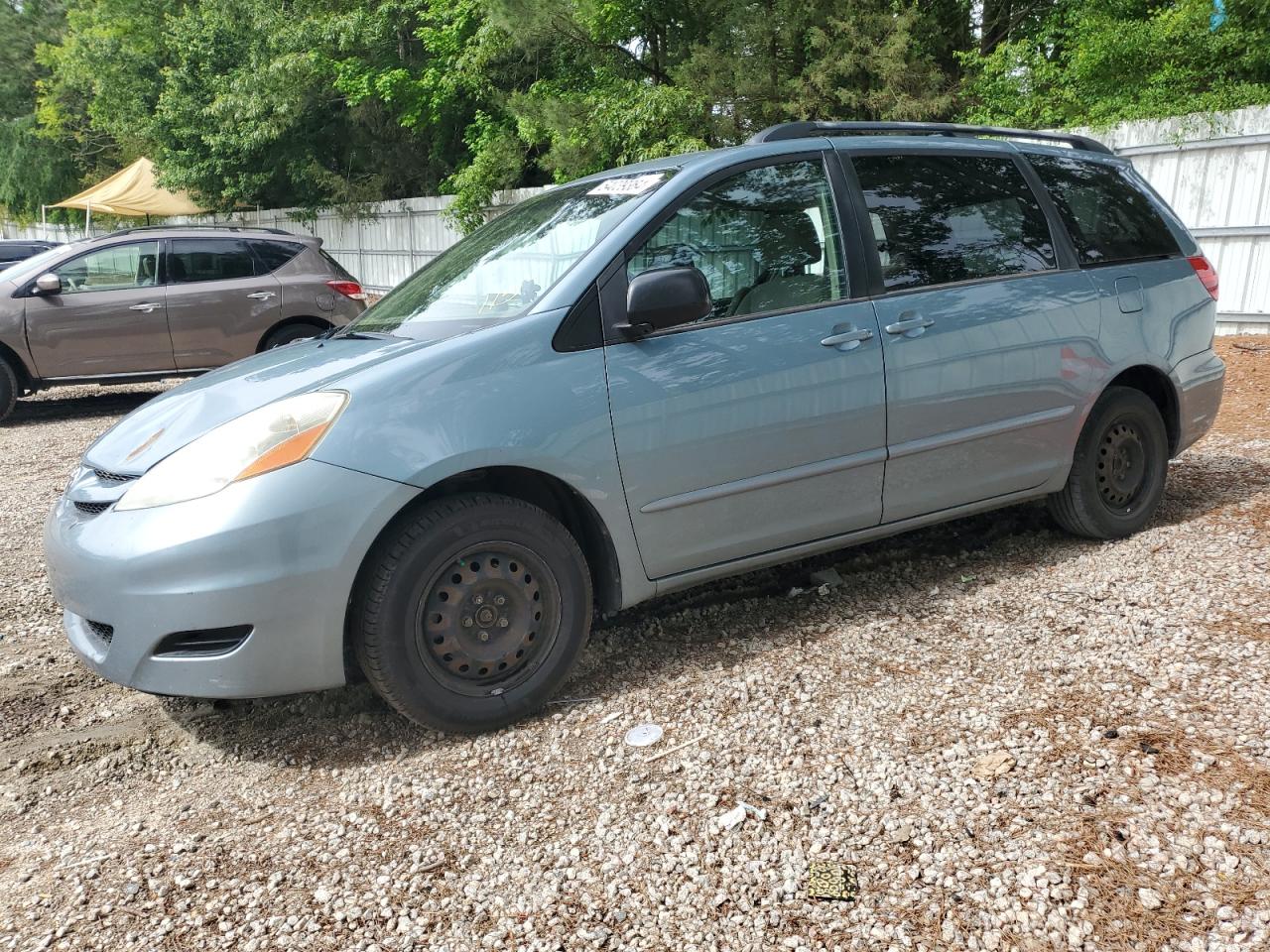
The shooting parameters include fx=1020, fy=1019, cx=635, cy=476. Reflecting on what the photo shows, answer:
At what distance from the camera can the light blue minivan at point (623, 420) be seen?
115 inches

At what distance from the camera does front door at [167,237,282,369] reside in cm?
979

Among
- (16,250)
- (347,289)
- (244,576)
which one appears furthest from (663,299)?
(16,250)

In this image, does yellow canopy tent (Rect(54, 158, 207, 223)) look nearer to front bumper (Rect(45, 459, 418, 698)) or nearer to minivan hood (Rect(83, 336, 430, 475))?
minivan hood (Rect(83, 336, 430, 475))

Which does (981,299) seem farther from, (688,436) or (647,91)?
(647,91)

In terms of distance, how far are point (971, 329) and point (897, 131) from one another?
0.94 meters

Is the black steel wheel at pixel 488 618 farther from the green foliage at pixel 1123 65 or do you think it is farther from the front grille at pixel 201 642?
the green foliage at pixel 1123 65

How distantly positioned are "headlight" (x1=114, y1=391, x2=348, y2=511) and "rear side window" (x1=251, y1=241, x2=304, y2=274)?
7.74 m

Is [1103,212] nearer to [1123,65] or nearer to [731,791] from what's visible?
[731,791]

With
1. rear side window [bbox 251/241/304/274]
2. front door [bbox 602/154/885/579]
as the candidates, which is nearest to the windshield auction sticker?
front door [bbox 602/154/885/579]

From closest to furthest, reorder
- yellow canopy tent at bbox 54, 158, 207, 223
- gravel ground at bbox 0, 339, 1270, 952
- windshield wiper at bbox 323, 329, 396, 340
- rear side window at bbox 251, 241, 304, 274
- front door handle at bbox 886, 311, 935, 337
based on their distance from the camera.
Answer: gravel ground at bbox 0, 339, 1270, 952 → windshield wiper at bbox 323, 329, 396, 340 → front door handle at bbox 886, 311, 935, 337 → rear side window at bbox 251, 241, 304, 274 → yellow canopy tent at bbox 54, 158, 207, 223

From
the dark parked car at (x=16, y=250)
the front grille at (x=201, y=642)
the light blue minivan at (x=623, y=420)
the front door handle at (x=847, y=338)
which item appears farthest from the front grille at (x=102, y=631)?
the dark parked car at (x=16, y=250)

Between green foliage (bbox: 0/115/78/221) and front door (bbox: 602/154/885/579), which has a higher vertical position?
green foliage (bbox: 0/115/78/221)

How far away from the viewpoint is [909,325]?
3883 mm

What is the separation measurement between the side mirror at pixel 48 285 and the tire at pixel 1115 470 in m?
8.82
